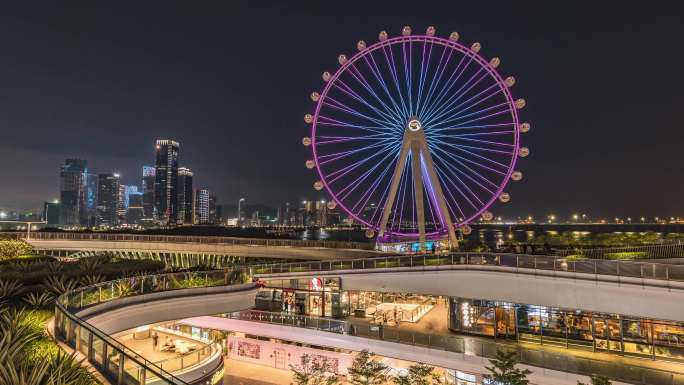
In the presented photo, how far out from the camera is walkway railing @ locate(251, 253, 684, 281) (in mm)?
18031

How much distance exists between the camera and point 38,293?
16969 millimetres

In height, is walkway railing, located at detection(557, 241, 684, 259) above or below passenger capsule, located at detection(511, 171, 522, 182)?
below

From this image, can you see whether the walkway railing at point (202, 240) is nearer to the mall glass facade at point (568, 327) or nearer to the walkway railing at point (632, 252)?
the mall glass facade at point (568, 327)

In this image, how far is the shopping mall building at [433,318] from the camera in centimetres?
1692

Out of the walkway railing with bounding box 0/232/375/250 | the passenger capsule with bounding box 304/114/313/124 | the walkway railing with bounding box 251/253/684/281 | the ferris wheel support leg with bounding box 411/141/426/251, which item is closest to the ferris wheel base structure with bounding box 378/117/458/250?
the ferris wheel support leg with bounding box 411/141/426/251

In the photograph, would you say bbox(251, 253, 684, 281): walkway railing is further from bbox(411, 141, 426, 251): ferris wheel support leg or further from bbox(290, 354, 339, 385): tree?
bbox(411, 141, 426, 251): ferris wheel support leg

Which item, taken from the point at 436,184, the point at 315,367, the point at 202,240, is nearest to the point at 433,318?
the point at 315,367

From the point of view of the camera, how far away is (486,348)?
18406 millimetres

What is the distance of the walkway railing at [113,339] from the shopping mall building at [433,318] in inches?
3.7

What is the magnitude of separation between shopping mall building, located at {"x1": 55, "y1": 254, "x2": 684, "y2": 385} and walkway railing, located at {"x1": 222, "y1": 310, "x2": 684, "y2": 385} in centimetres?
4

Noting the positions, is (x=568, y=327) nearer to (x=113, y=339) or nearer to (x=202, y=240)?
(x=113, y=339)

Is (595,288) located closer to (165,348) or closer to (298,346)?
(298,346)

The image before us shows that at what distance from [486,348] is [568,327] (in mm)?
5241

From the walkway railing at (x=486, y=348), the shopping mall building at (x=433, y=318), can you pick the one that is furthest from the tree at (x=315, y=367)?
the walkway railing at (x=486, y=348)
